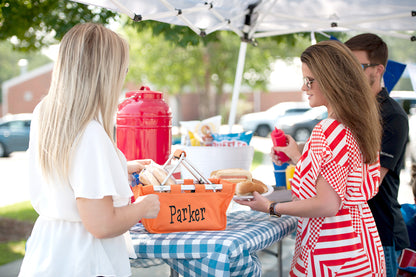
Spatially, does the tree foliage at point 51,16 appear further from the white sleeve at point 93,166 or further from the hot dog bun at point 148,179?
the white sleeve at point 93,166

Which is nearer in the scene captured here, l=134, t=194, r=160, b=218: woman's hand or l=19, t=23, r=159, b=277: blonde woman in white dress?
l=19, t=23, r=159, b=277: blonde woman in white dress

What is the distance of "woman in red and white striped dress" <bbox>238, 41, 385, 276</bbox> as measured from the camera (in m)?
1.76

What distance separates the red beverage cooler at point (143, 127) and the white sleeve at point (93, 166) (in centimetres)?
107

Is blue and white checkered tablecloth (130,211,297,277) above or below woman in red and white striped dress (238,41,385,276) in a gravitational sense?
below

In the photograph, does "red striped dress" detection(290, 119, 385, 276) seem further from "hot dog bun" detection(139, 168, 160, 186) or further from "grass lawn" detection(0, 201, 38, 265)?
"grass lawn" detection(0, 201, 38, 265)

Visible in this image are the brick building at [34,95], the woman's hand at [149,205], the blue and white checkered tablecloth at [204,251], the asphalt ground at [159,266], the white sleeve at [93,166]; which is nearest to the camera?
the white sleeve at [93,166]

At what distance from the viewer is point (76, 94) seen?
138cm

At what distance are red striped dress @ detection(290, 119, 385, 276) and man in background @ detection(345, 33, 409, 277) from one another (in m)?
0.39

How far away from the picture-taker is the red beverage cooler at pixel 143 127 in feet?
8.06

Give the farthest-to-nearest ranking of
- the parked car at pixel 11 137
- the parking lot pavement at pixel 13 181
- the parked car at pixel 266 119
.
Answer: the parked car at pixel 266 119 → the parked car at pixel 11 137 → the parking lot pavement at pixel 13 181

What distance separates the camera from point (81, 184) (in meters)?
1.33

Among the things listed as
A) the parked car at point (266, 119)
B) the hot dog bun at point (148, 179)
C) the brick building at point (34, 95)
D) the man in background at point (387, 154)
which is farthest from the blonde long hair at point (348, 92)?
the brick building at point (34, 95)

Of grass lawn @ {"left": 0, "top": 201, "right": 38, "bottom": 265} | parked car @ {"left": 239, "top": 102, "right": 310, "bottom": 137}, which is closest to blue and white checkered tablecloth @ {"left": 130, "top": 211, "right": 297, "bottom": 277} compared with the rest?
grass lawn @ {"left": 0, "top": 201, "right": 38, "bottom": 265}

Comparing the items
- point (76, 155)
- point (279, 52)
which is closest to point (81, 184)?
point (76, 155)
